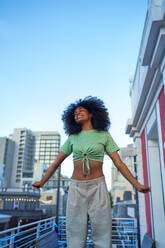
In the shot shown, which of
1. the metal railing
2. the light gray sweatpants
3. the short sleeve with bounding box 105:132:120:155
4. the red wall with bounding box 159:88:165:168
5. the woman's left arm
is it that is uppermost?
the red wall with bounding box 159:88:165:168

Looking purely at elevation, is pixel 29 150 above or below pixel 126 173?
above

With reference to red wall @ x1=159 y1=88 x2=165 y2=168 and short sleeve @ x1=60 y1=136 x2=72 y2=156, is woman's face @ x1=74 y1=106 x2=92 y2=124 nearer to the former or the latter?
short sleeve @ x1=60 y1=136 x2=72 y2=156

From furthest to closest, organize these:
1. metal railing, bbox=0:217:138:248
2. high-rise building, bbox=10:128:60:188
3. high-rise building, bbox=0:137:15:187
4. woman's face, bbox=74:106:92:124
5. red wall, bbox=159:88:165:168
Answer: high-rise building, bbox=10:128:60:188 → high-rise building, bbox=0:137:15:187 → red wall, bbox=159:88:165:168 → metal railing, bbox=0:217:138:248 → woman's face, bbox=74:106:92:124

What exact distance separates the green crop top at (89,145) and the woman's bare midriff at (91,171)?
0.03 metres

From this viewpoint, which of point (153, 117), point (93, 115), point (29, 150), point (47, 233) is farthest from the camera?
point (29, 150)

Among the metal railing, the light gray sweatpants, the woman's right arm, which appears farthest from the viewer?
the metal railing

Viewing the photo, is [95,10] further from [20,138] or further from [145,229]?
[20,138]

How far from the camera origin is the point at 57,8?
5594mm

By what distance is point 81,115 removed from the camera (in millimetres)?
1613

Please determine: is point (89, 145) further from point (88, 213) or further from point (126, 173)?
point (88, 213)

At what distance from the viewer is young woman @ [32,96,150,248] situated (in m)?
1.27

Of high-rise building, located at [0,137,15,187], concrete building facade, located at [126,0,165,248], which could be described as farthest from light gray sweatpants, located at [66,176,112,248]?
high-rise building, located at [0,137,15,187]

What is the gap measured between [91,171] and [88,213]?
0.82 ft

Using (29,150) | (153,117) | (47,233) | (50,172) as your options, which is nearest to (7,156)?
(29,150)
